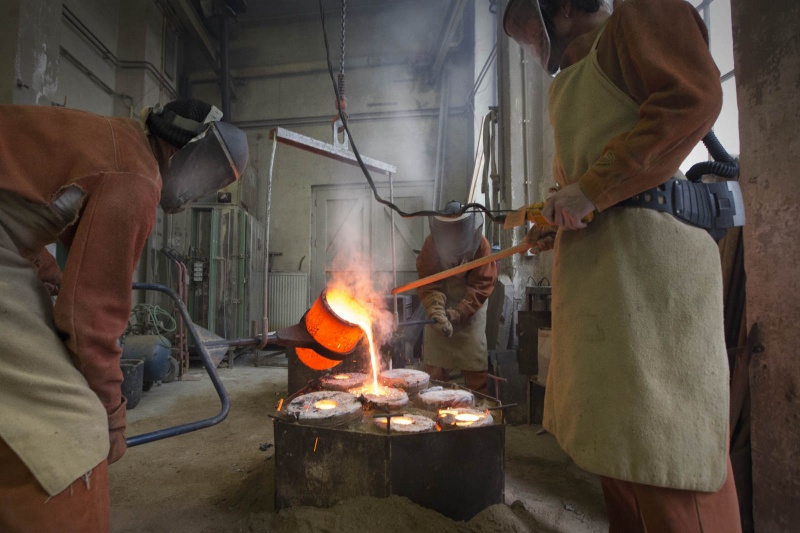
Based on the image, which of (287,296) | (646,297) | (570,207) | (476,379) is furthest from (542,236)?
(287,296)

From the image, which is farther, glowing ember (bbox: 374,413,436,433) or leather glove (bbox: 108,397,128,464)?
glowing ember (bbox: 374,413,436,433)

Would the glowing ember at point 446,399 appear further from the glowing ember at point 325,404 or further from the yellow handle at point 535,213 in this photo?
the yellow handle at point 535,213

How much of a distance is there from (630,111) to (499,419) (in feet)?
5.32

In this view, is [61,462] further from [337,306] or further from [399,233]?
[399,233]

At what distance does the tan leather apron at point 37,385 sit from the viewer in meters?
0.90

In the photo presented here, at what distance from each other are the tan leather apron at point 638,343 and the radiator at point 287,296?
7.85 metres

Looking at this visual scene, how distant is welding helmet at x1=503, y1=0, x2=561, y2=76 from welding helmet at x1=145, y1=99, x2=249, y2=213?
111cm

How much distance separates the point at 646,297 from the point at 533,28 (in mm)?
1053

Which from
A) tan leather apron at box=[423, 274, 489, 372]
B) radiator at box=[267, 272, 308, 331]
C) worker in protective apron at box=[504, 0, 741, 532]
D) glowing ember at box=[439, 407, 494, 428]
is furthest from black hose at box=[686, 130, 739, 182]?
radiator at box=[267, 272, 308, 331]

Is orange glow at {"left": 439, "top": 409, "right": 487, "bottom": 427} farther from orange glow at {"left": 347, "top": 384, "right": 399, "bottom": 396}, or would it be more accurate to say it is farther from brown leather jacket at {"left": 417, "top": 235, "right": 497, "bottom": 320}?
brown leather jacket at {"left": 417, "top": 235, "right": 497, "bottom": 320}

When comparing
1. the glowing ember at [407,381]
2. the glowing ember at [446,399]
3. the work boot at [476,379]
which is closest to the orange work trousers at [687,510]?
the glowing ember at [446,399]

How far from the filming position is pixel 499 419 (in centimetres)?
221

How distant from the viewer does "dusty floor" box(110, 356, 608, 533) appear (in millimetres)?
1828

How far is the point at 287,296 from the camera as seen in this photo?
871cm
